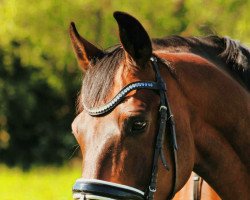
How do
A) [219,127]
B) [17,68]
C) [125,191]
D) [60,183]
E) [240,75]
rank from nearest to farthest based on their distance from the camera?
[125,191] < [219,127] < [240,75] < [60,183] < [17,68]

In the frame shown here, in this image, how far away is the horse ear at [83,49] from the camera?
4164 millimetres

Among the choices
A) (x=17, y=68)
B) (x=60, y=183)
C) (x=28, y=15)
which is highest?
(x=28, y=15)

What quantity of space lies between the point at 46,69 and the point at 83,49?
690 inches

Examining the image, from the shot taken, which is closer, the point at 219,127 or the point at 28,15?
the point at 219,127

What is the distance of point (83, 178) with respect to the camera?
3617 mm

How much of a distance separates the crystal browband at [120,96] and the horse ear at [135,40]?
14 cm

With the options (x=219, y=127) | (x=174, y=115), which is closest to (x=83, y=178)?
(x=174, y=115)

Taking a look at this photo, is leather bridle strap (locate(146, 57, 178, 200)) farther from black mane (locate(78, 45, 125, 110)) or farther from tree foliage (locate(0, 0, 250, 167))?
tree foliage (locate(0, 0, 250, 167))

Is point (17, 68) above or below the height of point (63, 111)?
above

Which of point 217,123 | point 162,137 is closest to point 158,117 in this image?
point 162,137

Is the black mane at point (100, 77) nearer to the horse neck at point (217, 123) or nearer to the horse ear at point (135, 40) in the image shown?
the horse ear at point (135, 40)

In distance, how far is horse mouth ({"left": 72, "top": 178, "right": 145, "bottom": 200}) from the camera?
3.55 meters

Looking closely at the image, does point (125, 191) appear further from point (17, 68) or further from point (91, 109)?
point (17, 68)

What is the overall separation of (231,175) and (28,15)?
1735cm
